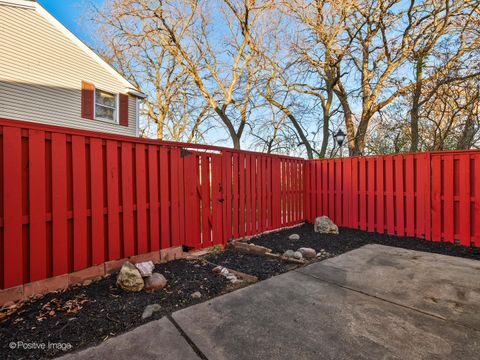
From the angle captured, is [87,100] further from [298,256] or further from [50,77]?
[298,256]

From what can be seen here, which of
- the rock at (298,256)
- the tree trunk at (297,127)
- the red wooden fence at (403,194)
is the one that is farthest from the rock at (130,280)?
the tree trunk at (297,127)

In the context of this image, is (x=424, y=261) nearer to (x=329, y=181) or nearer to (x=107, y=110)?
(x=329, y=181)

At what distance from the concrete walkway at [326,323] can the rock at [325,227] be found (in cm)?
217

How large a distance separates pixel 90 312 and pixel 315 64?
9.65 metres

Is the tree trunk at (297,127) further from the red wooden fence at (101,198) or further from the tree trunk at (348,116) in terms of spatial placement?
the red wooden fence at (101,198)

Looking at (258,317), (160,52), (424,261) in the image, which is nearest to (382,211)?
(424,261)

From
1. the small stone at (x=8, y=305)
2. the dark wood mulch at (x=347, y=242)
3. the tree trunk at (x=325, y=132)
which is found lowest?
the dark wood mulch at (x=347, y=242)

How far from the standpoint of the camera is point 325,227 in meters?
4.97

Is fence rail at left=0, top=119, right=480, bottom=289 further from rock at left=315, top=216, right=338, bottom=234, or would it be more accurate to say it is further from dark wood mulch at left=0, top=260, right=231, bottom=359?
rock at left=315, top=216, right=338, bottom=234

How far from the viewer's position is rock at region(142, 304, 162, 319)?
1870 mm

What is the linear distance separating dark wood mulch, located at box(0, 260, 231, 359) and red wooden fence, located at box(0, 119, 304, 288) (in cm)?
35

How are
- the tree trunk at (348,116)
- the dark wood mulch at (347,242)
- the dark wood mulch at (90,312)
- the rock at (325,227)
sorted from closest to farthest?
1. the dark wood mulch at (90,312)
2. the dark wood mulch at (347,242)
3. the rock at (325,227)
4. the tree trunk at (348,116)

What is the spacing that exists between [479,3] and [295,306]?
959cm

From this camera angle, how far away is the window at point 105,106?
304 inches
